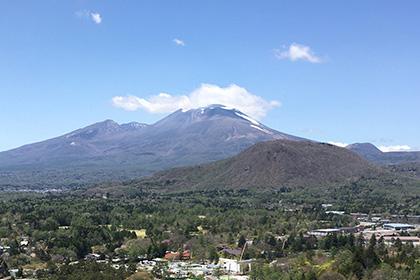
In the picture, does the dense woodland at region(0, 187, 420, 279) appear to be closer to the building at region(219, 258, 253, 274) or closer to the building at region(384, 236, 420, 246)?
the building at region(219, 258, 253, 274)

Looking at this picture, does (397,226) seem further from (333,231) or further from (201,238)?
(201,238)

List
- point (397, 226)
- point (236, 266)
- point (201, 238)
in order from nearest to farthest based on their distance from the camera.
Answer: point (236, 266)
point (201, 238)
point (397, 226)

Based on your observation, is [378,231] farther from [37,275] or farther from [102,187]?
[102,187]

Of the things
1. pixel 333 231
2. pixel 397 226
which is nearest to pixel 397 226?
pixel 397 226

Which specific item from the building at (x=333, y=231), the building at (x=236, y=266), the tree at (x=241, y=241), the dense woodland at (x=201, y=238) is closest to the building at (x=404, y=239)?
the dense woodland at (x=201, y=238)

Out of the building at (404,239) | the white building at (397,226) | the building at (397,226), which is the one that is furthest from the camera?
the white building at (397,226)

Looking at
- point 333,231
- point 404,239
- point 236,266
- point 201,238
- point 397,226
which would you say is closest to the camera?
point 236,266

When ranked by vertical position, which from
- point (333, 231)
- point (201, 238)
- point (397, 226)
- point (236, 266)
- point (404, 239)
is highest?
point (201, 238)

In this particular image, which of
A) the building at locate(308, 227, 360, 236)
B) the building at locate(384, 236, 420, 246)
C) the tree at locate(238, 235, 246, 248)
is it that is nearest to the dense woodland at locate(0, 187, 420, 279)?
the tree at locate(238, 235, 246, 248)

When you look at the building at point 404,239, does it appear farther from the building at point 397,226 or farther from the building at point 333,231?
the building at point 397,226

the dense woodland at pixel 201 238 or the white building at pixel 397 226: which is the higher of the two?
the dense woodland at pixel 201 238

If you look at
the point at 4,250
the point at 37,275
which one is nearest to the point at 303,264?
the point at 37,275
